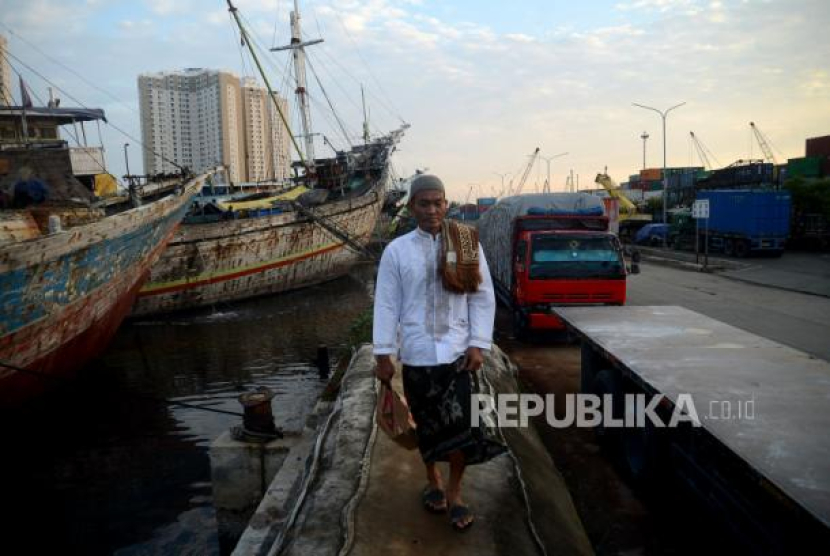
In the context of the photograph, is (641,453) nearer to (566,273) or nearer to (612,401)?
(612,401)

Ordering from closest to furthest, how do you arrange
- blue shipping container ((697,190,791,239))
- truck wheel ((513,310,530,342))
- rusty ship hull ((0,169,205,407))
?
rusty ship hull ((0,169,205,407)) → truck wheel ((513,310,530,342)) → blue shipping container ((697,190,791,239))

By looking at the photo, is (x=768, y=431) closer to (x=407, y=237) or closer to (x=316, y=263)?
(x=407, y=237)

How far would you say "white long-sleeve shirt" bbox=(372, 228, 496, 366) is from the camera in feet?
10.2

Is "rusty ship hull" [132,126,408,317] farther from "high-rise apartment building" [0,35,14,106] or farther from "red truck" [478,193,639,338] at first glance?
"red truck" [478,193,639,338]

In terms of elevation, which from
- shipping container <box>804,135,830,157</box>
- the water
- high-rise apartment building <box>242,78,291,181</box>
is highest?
high-rise apartment building <box>242,78,291,181</box>

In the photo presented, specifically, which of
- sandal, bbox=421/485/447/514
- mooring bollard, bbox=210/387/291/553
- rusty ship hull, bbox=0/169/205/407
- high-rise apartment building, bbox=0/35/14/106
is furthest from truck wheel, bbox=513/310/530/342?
high-rise apartment building, bbox=0/35/14/106

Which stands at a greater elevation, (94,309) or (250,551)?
(94,309)

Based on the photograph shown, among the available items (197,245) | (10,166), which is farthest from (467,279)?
(197,245)

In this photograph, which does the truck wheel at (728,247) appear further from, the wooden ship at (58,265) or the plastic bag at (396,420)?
the plastic bag at (396,420)

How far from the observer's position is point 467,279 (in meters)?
3.10

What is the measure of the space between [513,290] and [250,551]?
7979 mm

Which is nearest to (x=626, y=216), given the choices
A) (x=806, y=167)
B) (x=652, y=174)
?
(x=806, y=167)

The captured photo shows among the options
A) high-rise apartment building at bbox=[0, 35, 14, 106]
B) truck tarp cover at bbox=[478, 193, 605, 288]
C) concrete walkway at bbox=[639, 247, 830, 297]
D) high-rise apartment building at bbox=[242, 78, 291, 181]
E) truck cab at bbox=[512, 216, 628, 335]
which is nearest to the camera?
truck cab at bbox=[512, 216, 628, 335]

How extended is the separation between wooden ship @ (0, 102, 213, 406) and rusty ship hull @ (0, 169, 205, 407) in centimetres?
2
